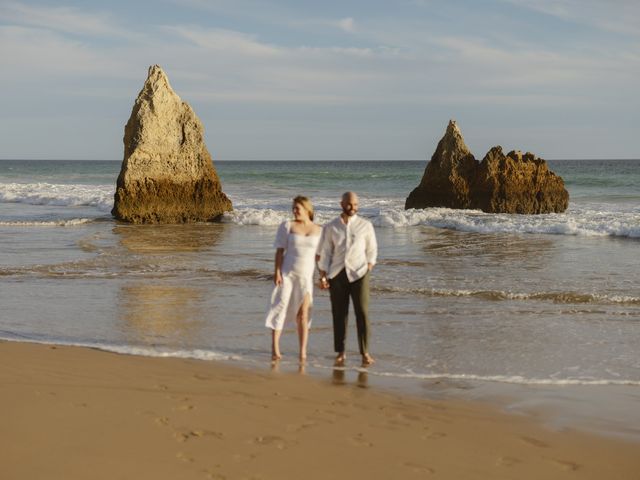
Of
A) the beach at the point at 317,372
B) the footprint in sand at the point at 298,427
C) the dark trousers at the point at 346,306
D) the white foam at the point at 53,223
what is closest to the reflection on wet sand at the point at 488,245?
the beach at the point at 317,372

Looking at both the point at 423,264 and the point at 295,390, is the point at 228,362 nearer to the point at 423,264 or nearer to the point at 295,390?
the point at 295,390

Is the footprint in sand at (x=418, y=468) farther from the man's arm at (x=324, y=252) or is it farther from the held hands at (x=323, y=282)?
the man's arm at (x=324, y=252)

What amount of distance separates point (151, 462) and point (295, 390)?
2.03 m

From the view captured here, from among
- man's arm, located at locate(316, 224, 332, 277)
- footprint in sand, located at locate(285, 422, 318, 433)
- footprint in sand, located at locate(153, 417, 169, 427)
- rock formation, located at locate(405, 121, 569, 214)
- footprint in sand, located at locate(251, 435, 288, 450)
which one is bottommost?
footprint in sand, located at locate(251, 435, 288, 450)

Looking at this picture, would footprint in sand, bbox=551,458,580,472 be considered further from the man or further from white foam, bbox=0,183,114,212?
white foam, bbox=0,183,114,212

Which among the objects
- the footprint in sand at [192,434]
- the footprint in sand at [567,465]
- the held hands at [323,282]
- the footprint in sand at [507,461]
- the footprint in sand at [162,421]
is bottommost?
the footprint in sand at [567,465]

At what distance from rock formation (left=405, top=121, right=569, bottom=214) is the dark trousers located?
20.0 m

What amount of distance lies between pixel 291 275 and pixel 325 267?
0.35m

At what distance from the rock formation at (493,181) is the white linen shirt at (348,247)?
20092 millimetres

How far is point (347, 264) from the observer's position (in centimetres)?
814

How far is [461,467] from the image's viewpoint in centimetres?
526

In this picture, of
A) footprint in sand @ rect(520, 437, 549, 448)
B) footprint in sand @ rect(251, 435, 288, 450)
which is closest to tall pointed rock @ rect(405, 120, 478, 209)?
footprint in sand @ rect(520, 437, 549, 448)

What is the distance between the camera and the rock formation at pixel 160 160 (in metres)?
24.5

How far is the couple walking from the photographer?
8102 millimetres
